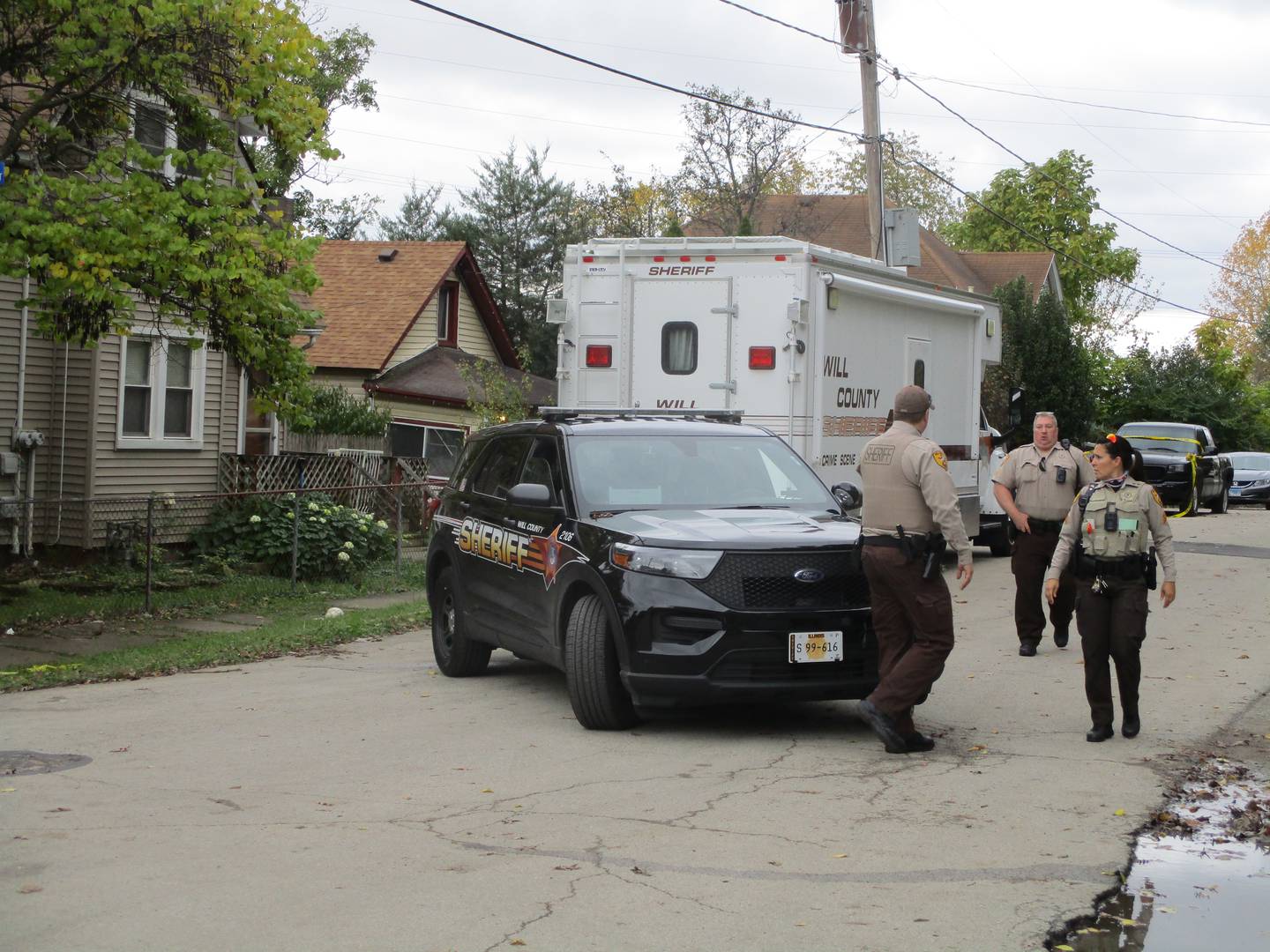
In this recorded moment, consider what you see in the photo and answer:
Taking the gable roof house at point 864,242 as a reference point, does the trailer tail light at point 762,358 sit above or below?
below

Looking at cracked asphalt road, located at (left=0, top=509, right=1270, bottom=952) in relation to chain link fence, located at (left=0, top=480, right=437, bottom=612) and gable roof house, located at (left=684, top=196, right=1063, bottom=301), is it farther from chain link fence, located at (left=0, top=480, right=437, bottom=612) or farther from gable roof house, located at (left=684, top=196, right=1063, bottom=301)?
gable roof house, located at (left=684, top=196, right=1063, bottom=301)

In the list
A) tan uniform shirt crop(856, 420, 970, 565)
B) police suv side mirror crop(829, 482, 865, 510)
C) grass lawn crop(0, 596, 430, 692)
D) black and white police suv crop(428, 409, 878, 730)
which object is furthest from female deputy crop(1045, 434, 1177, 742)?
grass lawn crop(0, 596, 430, 692)

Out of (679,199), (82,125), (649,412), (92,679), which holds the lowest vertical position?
(92,679)

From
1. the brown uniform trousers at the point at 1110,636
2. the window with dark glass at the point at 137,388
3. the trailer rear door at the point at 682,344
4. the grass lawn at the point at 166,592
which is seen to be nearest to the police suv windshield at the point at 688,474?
the brown uniform trousers at the point at 1110,636

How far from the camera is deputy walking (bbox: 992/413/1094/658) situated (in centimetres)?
1166

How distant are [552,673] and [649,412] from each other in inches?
81.8

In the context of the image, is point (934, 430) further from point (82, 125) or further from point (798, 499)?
point (82, 125)

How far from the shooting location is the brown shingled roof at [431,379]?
101 feet

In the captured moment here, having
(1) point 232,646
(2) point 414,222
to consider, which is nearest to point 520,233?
(2) point 414,222

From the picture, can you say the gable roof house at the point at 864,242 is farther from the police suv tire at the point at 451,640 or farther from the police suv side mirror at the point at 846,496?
the police suv side mirror at the point at 846,496

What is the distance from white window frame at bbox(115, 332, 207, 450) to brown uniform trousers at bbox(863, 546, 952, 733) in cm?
1286

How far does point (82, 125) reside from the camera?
47.8ft

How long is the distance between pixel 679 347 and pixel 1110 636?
6944mm

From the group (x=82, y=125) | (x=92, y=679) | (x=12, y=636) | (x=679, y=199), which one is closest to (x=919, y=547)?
(x=92, y=679)
